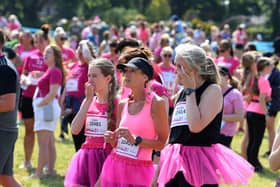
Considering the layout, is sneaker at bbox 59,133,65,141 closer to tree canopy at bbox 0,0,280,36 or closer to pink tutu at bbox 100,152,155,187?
pink tutu at bbox 100,152,155,187

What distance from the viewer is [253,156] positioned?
405 inches

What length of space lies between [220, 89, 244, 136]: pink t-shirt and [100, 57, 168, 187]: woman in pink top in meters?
3.10

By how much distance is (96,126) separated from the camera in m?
5.81

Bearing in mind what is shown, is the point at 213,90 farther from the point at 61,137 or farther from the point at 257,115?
the point at 61,137

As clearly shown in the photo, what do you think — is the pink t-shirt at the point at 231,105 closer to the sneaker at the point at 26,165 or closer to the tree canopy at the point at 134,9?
the sneaker at the point at 26,165

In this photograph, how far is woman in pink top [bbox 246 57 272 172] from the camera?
10141 millimetres

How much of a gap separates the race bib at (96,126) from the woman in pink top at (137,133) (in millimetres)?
486

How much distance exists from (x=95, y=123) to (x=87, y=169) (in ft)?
1.34

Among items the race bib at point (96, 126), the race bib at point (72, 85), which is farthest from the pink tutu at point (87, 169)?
the race bib at point (72, 85)

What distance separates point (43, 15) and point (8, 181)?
52.1 metres

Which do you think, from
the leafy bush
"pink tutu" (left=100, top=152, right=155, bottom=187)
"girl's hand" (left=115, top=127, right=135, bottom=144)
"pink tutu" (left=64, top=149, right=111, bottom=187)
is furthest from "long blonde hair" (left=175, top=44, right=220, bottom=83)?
the leafy bush

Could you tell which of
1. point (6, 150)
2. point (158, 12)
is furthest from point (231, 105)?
point (158, 12)

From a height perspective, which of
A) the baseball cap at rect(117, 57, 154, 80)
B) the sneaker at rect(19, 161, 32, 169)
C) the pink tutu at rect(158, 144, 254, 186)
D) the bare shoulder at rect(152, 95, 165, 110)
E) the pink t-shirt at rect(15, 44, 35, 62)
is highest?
the pink t-shirt at rect(15, 44, 35, 62)

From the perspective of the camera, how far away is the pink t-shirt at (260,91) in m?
10.0
